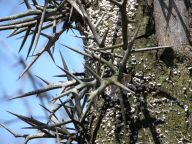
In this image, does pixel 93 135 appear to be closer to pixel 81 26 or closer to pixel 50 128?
pixel 50 128

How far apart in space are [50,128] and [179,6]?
53 centimetres

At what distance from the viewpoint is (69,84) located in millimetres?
1353

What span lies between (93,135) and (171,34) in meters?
0.38

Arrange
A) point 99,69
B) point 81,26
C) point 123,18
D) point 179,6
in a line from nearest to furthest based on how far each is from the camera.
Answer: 1. point 123,18
2. point 99,69
3. point 179,6
4. point 81,26

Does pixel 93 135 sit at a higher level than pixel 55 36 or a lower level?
lower

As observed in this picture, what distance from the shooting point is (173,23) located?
1.41m

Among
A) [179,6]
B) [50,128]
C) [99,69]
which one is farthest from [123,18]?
[50,128]

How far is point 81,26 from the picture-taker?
1535 millimetres

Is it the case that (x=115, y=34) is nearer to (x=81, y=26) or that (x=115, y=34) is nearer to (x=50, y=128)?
(x=81, y=26)

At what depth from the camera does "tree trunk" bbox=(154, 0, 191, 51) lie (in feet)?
4.59

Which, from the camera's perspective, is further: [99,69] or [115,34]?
[115,34]

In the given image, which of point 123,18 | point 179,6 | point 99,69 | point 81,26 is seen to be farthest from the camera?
point 81,26

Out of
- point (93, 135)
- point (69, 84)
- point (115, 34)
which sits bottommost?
point (93, 135)

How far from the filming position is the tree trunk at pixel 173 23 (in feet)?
4.59
